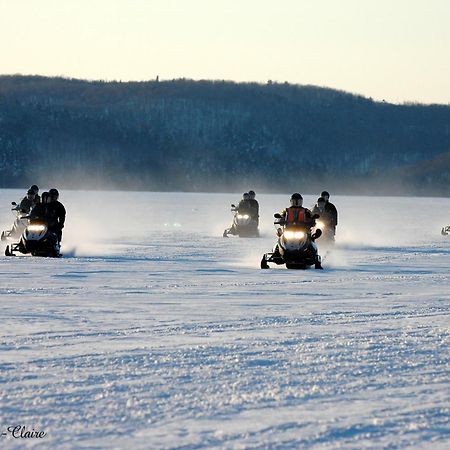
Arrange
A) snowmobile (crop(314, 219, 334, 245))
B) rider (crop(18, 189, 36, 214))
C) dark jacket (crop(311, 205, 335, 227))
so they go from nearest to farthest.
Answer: rider (crop(18, 189, 36, 214)), dark jacket (crop(311, 205, 335, 227)), snowmobile (crop(314, 219, 334, 245))

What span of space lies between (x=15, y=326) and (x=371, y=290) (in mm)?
6342

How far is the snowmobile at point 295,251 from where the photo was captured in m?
20.8

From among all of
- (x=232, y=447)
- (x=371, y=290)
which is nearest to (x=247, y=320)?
(x=371, y=290)

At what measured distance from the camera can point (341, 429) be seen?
674 centimetres

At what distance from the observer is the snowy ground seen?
6719 mm

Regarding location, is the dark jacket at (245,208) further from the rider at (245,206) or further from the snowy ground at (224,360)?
the snowy ground at (224,360)

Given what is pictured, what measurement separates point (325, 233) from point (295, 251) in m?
7.69

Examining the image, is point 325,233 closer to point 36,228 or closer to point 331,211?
point 331,211

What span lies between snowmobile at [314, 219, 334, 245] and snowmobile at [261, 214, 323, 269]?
282 inches

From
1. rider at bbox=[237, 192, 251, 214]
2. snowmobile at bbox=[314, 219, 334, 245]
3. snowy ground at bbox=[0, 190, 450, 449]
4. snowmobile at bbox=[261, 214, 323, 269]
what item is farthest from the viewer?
rider at bbox=[237, 192, 251, 214]

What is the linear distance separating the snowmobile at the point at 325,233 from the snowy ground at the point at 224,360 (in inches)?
370
